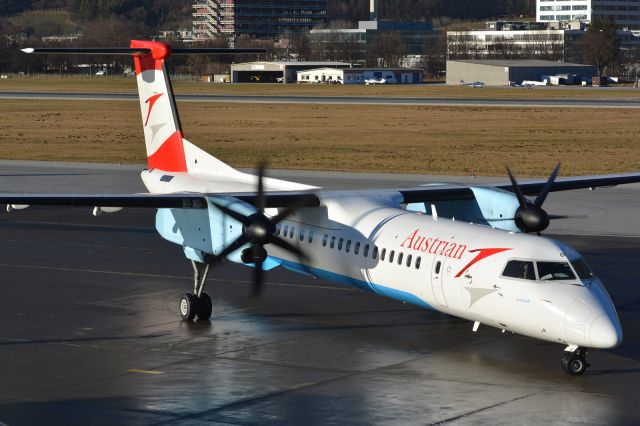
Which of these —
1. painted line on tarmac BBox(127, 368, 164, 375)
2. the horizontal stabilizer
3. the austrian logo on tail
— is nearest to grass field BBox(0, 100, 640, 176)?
the horizontal stabilizer

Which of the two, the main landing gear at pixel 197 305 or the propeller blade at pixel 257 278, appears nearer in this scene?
the propeller blade at pixel 257 278

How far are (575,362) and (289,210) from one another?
6472mm

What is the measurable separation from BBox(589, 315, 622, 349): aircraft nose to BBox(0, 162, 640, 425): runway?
88 centimetres

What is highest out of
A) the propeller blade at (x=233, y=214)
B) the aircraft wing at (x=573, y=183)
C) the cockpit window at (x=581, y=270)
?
the propeller blade at (x=233, y=214)

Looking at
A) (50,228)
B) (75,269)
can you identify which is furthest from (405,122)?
(75,269)

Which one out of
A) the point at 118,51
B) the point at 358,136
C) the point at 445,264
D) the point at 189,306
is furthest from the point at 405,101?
the point at 445,264

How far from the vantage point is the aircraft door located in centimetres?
2189

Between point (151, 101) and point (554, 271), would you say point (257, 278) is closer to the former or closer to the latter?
point (554, 271)

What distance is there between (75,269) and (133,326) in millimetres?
7664

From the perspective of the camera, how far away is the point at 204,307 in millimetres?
25250

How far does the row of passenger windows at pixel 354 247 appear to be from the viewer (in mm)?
22688

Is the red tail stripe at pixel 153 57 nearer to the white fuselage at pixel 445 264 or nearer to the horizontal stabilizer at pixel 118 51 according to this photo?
the horizontal stabilizer at pixel 118 51

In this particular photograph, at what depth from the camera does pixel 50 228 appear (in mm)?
39594

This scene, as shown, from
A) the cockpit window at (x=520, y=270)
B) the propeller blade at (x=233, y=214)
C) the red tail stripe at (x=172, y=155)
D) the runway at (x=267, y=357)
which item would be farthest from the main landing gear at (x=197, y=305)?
the cockpit window at (x=520, y=270)
